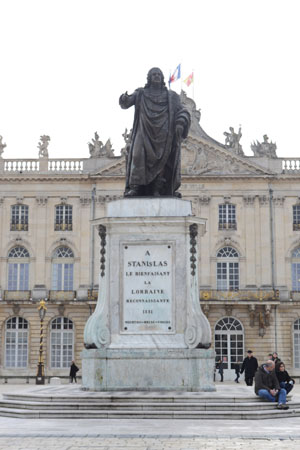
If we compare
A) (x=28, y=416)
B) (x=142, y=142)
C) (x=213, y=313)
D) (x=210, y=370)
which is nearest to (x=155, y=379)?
(x=210, y=370)

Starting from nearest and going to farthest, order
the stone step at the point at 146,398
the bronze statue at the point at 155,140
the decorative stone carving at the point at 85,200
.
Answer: the stone step at the point at 146,398 → the bronze statue at the point at 155,140 → the decorative stone carving at the point at 85,200

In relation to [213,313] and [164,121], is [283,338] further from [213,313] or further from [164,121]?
[164,121]

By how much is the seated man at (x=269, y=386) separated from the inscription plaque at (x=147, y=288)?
152 cm

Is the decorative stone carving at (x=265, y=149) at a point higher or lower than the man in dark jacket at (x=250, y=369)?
higher

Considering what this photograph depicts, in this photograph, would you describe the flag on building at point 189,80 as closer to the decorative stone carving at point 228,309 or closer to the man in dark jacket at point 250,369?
the decorative stone carving at point 228,309

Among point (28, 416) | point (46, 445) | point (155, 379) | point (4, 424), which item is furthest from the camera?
point (155, 379)

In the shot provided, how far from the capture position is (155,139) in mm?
13758

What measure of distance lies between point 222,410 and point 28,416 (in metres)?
2.70

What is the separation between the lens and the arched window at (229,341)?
136 ft

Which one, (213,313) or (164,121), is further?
(213,313)

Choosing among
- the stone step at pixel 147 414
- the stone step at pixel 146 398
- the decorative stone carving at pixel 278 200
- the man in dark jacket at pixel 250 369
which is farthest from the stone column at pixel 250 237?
the stone step at pixel 147 414

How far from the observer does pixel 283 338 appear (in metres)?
42.3

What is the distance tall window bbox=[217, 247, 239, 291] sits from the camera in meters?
42.9

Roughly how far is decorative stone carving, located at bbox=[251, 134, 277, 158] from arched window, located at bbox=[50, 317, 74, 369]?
13.4m
